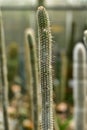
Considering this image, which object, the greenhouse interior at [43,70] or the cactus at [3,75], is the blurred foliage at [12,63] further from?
the cactus at [3,75]

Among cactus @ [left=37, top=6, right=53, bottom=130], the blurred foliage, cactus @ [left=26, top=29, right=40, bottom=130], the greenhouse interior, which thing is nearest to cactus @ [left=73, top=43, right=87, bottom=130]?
the greenhouse interior

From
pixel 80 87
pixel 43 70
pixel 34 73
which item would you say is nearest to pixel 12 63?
pixel 80 87

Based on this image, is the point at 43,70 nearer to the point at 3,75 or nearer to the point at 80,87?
the point at 3,75

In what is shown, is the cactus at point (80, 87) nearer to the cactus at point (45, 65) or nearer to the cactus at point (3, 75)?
the cactus at point (3, 75)

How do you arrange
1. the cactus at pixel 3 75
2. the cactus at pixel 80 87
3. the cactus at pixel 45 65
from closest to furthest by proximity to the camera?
the cactus at pixel 45 65
the cactus at pixel 3 75
the cactus at pixel 80 87

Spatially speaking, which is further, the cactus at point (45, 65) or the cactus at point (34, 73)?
the cactus at point (34, 73)

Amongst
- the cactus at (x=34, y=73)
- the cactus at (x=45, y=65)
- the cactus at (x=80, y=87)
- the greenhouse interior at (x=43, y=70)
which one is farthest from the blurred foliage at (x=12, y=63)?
the cactus at (x=45, y=65)

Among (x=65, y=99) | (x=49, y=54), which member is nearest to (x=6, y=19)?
(x=65, y=99)

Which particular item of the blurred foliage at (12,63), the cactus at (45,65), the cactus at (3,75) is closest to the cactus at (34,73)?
the cactus at (3,75)

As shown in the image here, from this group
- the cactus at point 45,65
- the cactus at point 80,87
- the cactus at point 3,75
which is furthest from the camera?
the cactus at point 80,87
